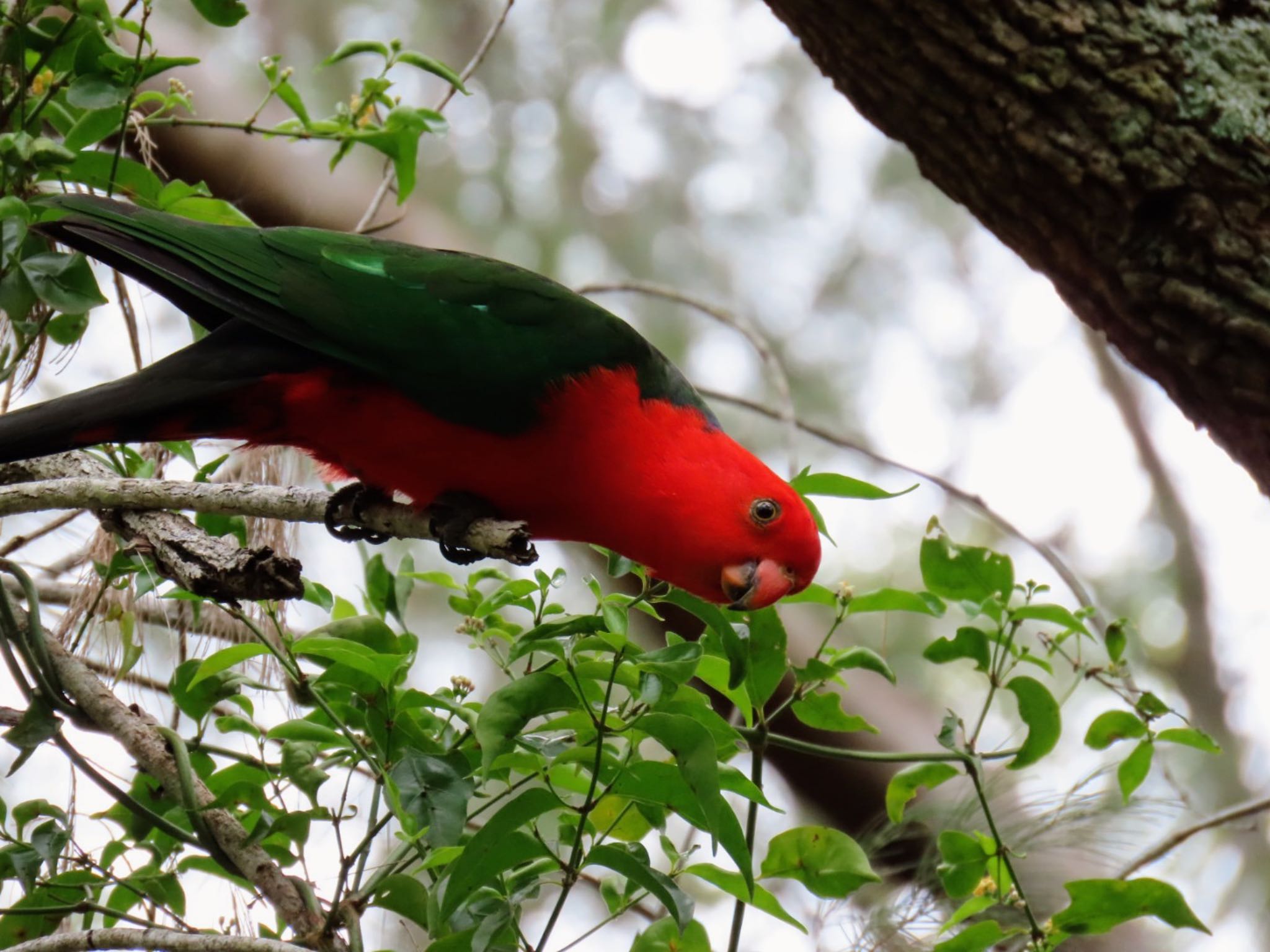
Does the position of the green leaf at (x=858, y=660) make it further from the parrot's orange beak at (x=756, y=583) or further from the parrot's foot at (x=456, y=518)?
the parrot's foot at (x=456, y=518)

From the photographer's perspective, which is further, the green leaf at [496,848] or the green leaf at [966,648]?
the green leaf at [966,648]

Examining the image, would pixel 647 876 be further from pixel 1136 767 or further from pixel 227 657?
pixel 1136 767

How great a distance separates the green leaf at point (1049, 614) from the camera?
2273 millimetres

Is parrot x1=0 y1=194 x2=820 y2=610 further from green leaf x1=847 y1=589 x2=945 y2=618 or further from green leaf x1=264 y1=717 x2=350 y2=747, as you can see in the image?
green leaf x1=264 y1=717 x2=350 y2=747

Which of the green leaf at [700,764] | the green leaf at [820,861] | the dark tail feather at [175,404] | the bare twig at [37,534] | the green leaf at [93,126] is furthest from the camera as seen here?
the bare twig at [37,534]

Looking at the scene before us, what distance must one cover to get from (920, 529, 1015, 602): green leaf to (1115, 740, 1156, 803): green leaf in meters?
0.41

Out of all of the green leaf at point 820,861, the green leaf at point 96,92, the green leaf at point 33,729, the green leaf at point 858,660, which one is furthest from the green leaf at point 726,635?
the green leaf at point 96,92

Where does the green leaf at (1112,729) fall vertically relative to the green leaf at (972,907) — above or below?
above

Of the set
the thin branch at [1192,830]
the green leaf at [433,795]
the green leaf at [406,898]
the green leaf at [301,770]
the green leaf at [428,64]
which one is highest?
the green leaf at [428,64]

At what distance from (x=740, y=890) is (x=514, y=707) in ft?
1.72

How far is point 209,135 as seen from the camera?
4070 mm

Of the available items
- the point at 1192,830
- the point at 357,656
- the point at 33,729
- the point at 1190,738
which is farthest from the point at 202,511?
the point at 1192,830

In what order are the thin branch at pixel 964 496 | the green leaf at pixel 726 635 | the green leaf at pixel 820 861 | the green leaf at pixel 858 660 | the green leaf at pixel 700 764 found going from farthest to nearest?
1. the thin branch at pixel 964 496
2. the green leaf at pixel 858 660
3. the green leaf at pixel 820 861
4. the green leaf at pixel 726 635
5. the green leaf at pixel 700 764

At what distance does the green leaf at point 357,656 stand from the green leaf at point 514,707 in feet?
0.55
